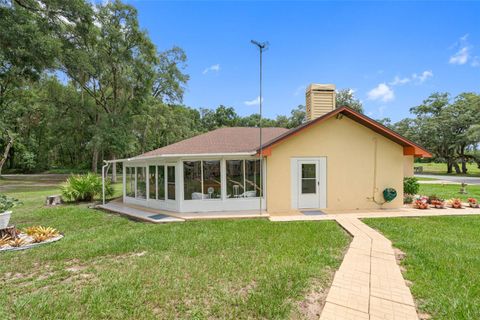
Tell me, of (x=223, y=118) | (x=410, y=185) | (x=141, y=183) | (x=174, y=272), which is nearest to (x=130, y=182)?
(x=141, y=183)

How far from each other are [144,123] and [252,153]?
22339 millimetres

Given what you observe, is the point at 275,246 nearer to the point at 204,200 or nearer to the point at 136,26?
the point at 204,200

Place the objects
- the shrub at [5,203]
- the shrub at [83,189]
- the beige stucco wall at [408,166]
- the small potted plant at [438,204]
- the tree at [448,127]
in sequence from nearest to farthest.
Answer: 1. the shrub at [5,203]
2. the small potted plant at [438,204]
3. the beige stucco wall at [408,166]
4. the shrub at [83,189]
5. the tree at [448,127]

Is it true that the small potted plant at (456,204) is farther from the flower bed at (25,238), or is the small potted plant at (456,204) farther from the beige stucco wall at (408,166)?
the flower bed at (25,238)

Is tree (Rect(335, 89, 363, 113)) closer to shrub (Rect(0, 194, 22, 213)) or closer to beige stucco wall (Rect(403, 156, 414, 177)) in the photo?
beige stucco wall (Rect(403, 156, 414, 177))

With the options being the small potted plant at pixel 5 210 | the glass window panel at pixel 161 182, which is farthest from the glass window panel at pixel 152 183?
the small potted plant at pixel 5 210

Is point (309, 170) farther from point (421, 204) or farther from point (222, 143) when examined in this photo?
point (421, 204)

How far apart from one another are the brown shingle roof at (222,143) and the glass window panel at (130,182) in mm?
1228

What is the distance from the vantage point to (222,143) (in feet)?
35.9

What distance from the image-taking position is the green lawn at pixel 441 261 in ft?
11.3

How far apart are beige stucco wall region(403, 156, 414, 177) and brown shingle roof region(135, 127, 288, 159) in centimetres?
547

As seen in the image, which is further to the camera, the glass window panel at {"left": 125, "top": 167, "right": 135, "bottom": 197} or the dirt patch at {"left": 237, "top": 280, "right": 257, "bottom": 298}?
the glass window panel at {"left": 125, "top": 167, "right": 135, "bottom": 197}

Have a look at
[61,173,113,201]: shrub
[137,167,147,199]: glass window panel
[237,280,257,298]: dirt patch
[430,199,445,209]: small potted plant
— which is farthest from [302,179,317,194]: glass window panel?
[61,173,113,201]: shrub

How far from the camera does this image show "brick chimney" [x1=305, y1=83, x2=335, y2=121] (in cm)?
1099
